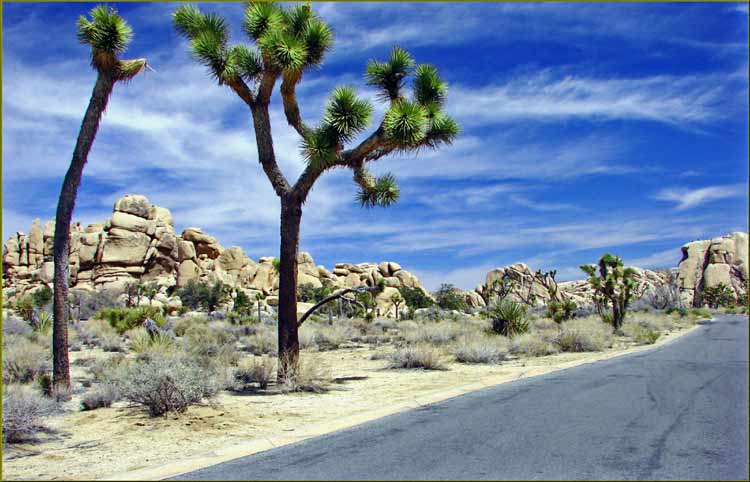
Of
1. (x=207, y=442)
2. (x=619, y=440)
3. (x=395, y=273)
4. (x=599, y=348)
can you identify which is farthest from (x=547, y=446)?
(x=395, y=273)

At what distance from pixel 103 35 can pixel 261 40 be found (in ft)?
10.1

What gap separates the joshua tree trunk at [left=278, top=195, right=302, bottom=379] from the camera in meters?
13.0

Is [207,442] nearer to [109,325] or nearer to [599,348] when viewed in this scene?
[599,348]

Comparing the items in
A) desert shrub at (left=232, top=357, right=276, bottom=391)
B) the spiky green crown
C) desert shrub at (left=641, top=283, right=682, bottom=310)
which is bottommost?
desert shrub at (left=232, top=357, right=276, bottom=391)

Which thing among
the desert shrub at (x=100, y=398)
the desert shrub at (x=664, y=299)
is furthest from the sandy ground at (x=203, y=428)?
the desert shrub at (x=664, y=299)

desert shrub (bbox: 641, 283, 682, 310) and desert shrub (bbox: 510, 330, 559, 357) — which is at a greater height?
desert shrub (bbox: 641, 283, 682, 310)

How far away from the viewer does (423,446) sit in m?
6.67

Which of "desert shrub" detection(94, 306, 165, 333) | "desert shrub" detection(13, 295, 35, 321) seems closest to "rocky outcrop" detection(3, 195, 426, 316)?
"desert shrub" detection(13, 295, 35, 321)

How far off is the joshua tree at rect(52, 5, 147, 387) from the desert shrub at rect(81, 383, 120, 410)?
5.02 feet

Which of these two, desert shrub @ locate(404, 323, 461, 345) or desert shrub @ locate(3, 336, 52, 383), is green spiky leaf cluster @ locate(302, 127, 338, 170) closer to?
desert shrub @ locate(3, 336, 52, 383)

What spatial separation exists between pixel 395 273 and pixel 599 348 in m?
73.2

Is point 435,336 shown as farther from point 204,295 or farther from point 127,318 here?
point 204,295

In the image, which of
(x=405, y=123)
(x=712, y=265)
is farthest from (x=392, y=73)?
(x=712, y=265)

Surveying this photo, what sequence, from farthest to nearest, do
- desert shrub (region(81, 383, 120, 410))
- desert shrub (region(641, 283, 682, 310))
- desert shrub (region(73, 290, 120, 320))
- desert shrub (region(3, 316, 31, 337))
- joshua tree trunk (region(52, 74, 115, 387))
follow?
desert shrub (region(641, 283, 682, 310))
desert shrub (region(73, 290, 120, 320))
desert shrub (region(3, 316, 31, 337))
joshua tree trunk (region(52, 74, 115, 387))
desert shrub (region(81, 383, 120, 410))
